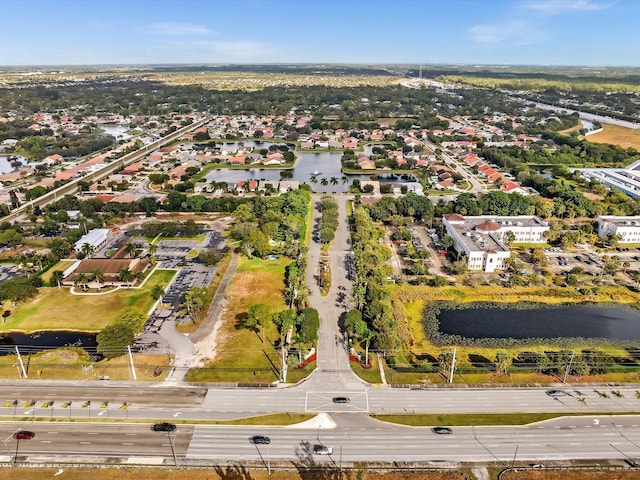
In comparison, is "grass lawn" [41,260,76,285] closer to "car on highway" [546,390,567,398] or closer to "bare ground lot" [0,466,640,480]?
"bare ground lot" [0,466,640,480]

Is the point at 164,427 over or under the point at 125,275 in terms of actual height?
under

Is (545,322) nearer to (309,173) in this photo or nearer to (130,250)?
(130,250)

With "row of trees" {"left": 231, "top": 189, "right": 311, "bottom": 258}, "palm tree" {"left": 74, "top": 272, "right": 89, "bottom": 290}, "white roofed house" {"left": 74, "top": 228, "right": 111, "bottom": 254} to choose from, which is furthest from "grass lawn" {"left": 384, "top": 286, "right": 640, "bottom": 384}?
"white roofed house" {"left": 74, "top": 228, "right": 111, "bottom": 254}

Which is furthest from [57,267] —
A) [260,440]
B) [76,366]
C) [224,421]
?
[260,440]

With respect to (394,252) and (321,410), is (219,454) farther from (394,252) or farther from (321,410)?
(394,252)

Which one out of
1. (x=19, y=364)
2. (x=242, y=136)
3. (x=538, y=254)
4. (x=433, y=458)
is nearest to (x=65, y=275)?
(x=19, y=364)

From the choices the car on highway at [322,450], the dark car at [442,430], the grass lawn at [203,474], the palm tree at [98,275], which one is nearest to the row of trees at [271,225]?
the palm tree at [98,275]

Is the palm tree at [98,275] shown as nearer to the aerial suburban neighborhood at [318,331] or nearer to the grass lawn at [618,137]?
the aerial suburban neighborhood at [318,331]
